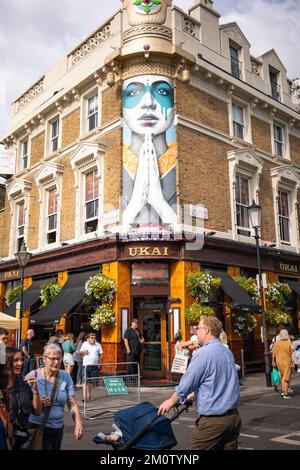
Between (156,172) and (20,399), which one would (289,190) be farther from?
Result: (20,399)

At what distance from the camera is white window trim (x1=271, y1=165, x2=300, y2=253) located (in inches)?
767

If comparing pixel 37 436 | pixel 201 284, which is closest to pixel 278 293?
pixel 201 284

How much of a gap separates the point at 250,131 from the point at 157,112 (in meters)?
5.58

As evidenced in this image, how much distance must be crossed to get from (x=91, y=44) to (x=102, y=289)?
36.9ft

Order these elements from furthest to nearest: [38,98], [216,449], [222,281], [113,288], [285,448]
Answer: [38,98]
[222,281]
[113,288]
[285,448]
[216,449]

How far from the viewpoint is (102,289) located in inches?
562

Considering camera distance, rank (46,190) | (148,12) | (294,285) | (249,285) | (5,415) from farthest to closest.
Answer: (46,190) → (294,285) → (148,12) → (249,285) → (5,415)

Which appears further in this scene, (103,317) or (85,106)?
(85,106)

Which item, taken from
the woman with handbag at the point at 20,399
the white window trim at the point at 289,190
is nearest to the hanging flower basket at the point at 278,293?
the white window trim at the point at 289,190

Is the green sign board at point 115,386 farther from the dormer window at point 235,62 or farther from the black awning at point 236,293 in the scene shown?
the dormer window at point 235,62

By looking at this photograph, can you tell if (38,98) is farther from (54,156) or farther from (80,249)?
(80,249)

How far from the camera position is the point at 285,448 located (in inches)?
246

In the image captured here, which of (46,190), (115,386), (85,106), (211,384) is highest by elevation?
(85,106)
